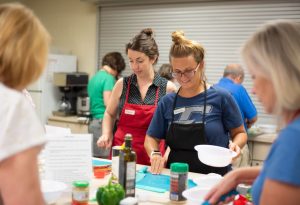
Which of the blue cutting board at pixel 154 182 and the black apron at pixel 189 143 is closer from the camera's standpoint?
the blue cutting board at pixel 154 182

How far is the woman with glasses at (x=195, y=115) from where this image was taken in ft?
7.01

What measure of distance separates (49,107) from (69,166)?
3.63 meters

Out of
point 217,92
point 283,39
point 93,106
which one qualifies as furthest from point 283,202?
point 93,106

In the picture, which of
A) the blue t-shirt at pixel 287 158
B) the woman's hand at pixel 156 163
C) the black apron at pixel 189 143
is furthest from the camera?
the black apron at pixel 189 143

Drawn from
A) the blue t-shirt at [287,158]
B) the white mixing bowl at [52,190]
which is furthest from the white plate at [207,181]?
the blue t-shirt at [287,158]

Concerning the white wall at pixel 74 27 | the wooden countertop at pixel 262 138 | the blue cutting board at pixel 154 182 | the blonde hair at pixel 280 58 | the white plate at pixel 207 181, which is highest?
the white wall at pixel 74 27

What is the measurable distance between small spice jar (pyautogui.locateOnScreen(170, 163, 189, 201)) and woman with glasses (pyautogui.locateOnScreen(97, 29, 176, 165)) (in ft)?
2.99

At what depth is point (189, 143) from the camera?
7.02ft

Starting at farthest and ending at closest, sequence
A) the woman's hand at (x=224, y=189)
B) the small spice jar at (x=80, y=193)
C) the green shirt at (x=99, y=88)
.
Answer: the green shirt at (x=99, y=88), the small spice jar at (x=80, y=193), the woman's hand at (x=224, y=189)

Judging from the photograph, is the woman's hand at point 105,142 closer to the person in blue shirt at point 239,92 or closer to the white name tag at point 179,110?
the white name tag at point 179,110

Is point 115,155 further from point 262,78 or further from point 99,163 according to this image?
point 262,78

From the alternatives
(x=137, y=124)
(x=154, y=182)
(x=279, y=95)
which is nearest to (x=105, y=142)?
(x=137, y=124)

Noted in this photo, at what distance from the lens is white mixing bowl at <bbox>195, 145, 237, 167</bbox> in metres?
1.82

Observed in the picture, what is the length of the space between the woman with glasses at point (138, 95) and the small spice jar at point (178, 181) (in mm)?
910
